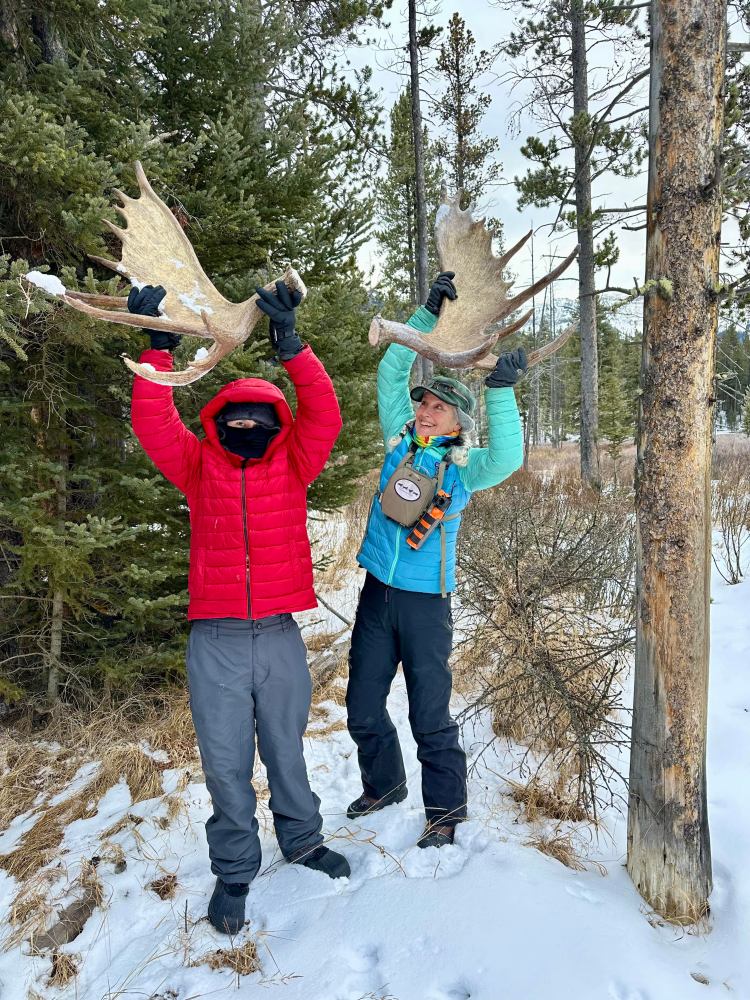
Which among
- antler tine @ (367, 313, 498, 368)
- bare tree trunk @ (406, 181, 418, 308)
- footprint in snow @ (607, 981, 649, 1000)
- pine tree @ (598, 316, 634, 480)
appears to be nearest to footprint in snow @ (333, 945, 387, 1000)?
footprint in snow @ (607, 981, 649, 1000)

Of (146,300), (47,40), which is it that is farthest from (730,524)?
(47,40)

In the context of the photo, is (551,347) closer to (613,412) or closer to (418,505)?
(418,505)

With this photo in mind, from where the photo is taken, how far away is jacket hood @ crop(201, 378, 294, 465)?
90.8 inches

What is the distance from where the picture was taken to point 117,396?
368 centimetres

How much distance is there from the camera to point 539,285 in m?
2.16

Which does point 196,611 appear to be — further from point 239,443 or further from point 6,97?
point 6,97

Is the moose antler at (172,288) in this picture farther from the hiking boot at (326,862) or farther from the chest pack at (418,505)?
the hiking boot at (326,862)

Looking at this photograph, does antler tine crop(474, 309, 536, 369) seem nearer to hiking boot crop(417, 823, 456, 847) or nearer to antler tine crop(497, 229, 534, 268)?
antler tine crop(497, 229, 534, 268)

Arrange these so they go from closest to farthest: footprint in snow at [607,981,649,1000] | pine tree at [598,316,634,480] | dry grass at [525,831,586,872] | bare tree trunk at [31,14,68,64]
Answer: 1. footprint in snow at [607,981,649,1000]
2. dry grass at [525,831,586,872]
3. bare tree trunk at [31,14,68,64]
4. pine tree at [598,316,634,480]

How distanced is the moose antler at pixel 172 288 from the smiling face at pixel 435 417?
2.50 feet

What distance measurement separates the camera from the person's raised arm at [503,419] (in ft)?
7.61

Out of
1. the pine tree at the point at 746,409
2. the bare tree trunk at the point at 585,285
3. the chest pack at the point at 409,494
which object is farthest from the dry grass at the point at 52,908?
the bare tree trunk at the point at 585,285

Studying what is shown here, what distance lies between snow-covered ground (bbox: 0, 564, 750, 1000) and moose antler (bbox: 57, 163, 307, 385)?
2.14 meters

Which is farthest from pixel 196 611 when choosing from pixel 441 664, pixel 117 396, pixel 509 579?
pixel 509 579
